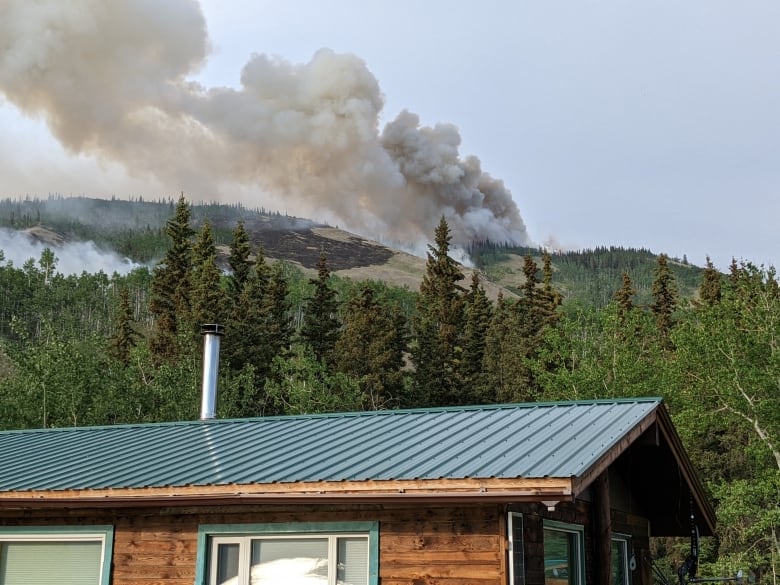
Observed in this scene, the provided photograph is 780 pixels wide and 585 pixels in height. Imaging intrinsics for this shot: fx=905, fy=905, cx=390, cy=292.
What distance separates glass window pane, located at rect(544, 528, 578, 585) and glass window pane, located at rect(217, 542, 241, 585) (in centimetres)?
338

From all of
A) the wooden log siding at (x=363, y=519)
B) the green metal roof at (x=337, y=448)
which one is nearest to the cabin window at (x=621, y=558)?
the green metal roof at (x=337, y=448)

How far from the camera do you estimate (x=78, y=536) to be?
34.6 feet

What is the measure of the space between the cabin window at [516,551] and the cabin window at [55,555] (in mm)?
4645

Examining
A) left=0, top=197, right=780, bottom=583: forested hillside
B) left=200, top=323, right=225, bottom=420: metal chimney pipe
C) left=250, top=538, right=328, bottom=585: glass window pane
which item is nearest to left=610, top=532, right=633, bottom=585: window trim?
left=250, top=538, right=328, bottom=585: glass window pane

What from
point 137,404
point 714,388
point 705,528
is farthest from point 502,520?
point 137,404

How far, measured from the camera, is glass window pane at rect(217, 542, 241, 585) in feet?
32.3

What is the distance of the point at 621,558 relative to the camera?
1295 centimetres

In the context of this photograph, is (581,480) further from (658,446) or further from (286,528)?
(658,446)

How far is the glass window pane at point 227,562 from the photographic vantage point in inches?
388

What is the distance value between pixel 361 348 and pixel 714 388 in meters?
31.7

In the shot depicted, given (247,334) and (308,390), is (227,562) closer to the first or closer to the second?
(308,390)

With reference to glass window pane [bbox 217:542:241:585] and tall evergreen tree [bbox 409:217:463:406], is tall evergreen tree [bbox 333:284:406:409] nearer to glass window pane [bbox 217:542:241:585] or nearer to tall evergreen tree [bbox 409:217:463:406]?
tall evergreen tree [bbox 409:217:463:406]

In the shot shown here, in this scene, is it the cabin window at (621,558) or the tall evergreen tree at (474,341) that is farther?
the tall evergreen tree at (474,341)

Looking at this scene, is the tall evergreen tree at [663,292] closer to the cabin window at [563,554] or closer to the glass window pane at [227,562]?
the cabin window at [563,554]
